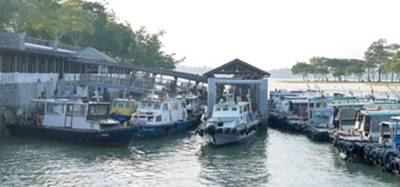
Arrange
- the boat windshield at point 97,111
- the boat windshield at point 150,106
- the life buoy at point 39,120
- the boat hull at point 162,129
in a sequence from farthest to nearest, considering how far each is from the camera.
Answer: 1. the boat windshield at point 150,106
2. the boat hull at point 162,129
3. the life buoy at point 39,120
4. the boat windshield at point 97,111

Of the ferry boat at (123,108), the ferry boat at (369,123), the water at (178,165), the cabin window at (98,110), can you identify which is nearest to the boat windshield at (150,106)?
the ferry boat at (123,108)

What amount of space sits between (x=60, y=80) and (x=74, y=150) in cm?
1794

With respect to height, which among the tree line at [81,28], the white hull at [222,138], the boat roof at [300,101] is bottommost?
the white hull at [222,138]

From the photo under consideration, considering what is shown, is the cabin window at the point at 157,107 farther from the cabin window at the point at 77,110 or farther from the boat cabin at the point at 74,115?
A: the cabin window at the point at 77,110

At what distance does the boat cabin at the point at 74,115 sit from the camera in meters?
33.3

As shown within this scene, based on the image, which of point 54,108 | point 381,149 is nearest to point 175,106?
point 54,108

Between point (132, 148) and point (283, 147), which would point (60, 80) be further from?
point (283, 147)

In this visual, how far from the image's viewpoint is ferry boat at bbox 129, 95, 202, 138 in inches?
1453

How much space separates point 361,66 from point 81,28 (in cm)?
9604

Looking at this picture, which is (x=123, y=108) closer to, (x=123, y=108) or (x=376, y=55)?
(x=123, y=108)

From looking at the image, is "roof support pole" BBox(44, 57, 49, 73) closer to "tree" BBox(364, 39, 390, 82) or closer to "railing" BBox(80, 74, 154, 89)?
"railing" BBox(80, 74, 154, 89)

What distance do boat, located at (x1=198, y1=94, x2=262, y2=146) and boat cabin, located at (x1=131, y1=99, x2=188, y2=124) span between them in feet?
12.0

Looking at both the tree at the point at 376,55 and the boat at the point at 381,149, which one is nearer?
the boat at the point at 381,149

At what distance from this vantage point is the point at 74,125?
33.6 m
